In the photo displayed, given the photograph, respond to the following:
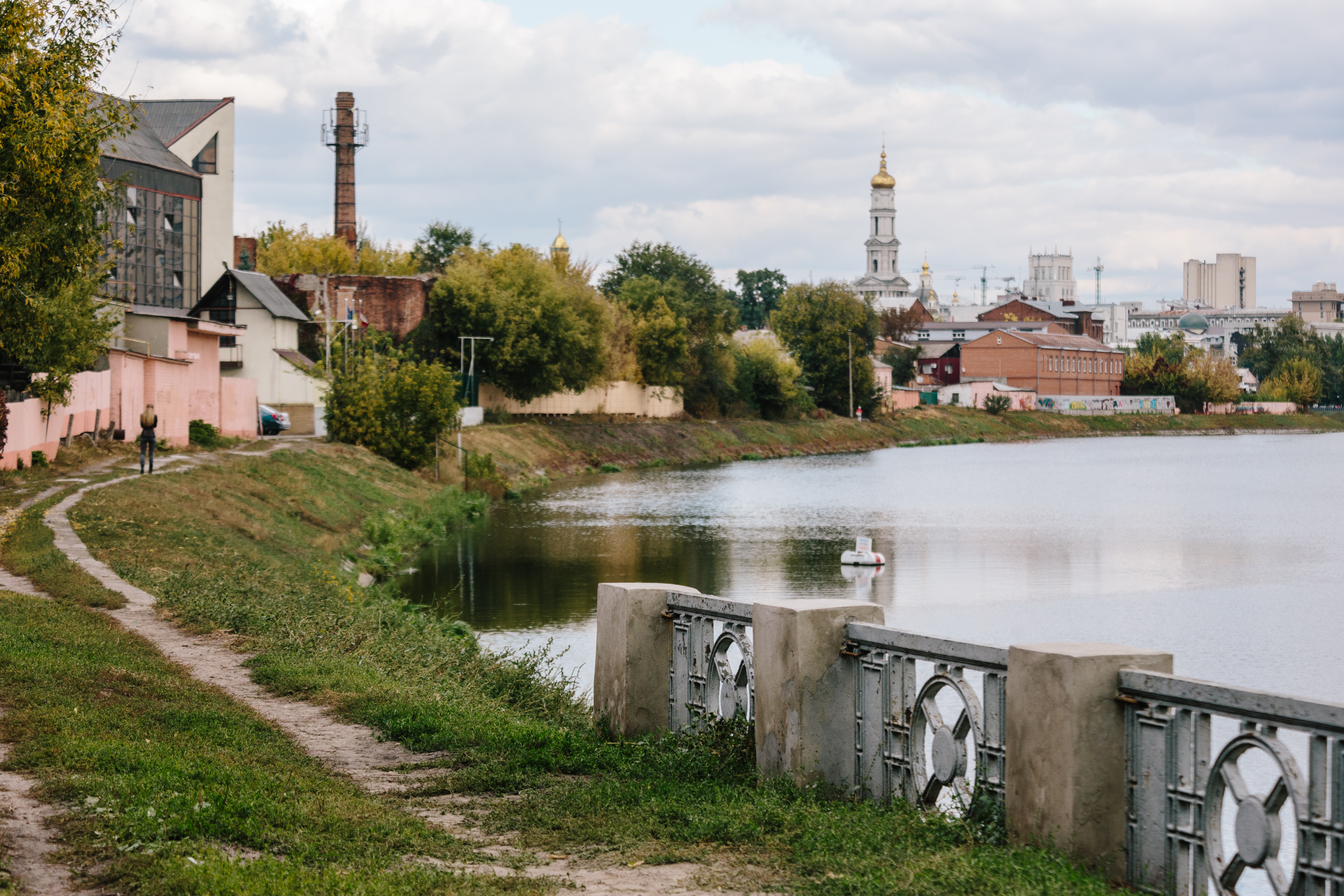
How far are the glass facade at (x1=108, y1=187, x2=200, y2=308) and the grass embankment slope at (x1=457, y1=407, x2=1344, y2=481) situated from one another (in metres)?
13.5

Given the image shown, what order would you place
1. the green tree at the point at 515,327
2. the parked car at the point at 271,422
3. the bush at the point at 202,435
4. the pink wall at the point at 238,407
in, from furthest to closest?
the green tree at the point at 515,327 < the parked car at the point at 271,422 < the pink wall at the point at 238,407 < the bush at the point at 202,435

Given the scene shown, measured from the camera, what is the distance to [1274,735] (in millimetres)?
5219

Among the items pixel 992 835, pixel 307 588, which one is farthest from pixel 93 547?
pixel 992 835

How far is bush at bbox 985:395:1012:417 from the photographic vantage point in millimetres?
120750

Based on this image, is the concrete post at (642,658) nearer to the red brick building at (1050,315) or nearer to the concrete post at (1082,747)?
the concrete post at (1082,747)

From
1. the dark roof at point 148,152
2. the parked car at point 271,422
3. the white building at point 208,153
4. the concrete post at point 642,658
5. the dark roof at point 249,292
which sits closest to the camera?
the concrete post at point 642,658

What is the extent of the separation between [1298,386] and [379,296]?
115 m

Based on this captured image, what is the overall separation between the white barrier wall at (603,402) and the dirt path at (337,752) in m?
54.7

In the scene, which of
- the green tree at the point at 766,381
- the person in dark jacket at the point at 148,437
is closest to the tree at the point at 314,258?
the green tree at the point at 766,381

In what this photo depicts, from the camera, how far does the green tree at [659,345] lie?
8575 cm

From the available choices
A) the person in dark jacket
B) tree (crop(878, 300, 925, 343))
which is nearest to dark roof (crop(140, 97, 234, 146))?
the person in dark jacket

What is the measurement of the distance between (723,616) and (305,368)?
47594 millimetres

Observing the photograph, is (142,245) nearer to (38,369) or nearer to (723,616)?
(38,369)

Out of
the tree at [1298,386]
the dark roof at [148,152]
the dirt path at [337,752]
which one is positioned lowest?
→ the dirt path at [337,752]
